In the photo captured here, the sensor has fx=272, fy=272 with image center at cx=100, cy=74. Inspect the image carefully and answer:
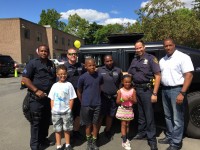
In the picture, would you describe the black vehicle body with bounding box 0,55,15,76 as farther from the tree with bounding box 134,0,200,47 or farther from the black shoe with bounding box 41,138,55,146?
the black shoe with bounding box 41,138,55,146

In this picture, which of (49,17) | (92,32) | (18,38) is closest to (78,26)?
(92,32)

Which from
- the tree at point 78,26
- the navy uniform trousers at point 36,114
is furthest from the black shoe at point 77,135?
the tree at point 78,26

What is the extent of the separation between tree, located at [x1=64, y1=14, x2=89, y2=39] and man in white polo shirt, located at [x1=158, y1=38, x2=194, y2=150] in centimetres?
6083

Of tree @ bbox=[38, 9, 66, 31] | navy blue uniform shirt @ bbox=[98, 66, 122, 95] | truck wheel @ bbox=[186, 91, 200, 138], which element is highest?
tree @ bbox=[38, 9, 66, 31]

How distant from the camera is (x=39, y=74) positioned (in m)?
4.38

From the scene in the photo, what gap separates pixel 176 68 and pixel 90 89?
138 centimetres

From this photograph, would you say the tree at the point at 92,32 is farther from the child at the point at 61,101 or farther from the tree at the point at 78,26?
the child at the point at 61,101

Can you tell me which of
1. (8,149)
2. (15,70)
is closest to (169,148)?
(8,149)

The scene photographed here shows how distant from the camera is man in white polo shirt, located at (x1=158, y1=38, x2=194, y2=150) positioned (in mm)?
4094

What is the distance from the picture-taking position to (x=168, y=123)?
4.57 metres

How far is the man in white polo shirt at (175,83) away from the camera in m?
4.09

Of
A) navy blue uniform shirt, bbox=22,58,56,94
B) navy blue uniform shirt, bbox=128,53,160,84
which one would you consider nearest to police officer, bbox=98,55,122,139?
navy blue uniform shirt, bbox=128,53,160,84

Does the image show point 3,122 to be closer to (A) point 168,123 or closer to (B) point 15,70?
(A) point 168,123

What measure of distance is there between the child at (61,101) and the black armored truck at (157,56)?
1050mm
